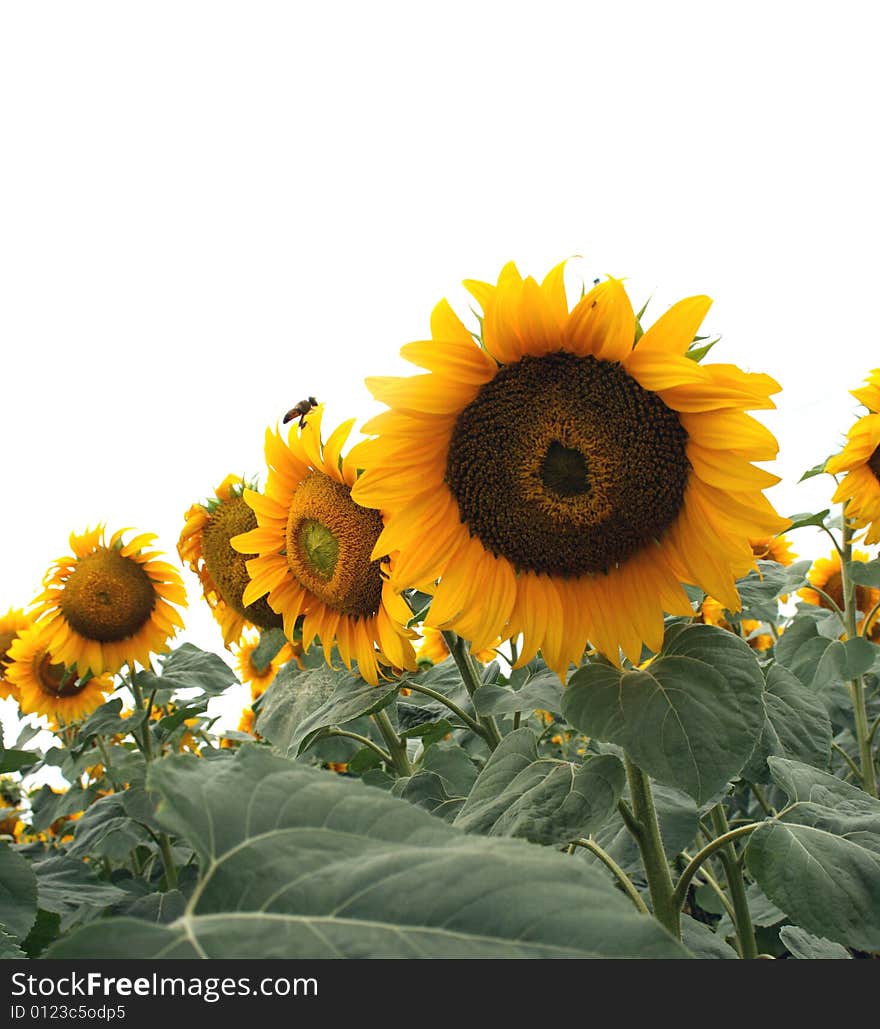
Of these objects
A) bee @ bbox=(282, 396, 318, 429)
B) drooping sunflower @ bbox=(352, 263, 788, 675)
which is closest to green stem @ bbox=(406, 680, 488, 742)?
drooping sunflower @ bbox=(352, 263, 788, 675)

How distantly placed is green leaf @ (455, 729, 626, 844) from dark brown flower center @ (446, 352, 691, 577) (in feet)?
0.73

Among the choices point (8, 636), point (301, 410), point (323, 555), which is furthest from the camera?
point (8, 636)

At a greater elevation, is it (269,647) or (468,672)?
(468,672)

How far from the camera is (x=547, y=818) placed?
81 centimetres

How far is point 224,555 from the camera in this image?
5.67ft

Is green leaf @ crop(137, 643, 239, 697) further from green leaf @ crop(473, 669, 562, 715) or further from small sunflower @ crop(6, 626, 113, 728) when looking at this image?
green leaf @ crop(473, 669, 562, 715)

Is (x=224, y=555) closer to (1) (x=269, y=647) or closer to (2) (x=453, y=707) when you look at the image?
(1) (x=269, y=647)

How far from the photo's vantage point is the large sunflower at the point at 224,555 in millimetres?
1667

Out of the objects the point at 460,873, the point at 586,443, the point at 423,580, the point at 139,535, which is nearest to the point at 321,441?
the point at 423,580

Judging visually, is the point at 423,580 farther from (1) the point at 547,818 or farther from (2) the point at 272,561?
(2) the point at 272,561

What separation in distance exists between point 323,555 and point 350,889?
2.94 ft

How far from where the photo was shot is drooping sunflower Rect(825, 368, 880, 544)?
1.85 metres

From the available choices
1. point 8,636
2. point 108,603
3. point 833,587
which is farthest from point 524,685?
point 8,636
